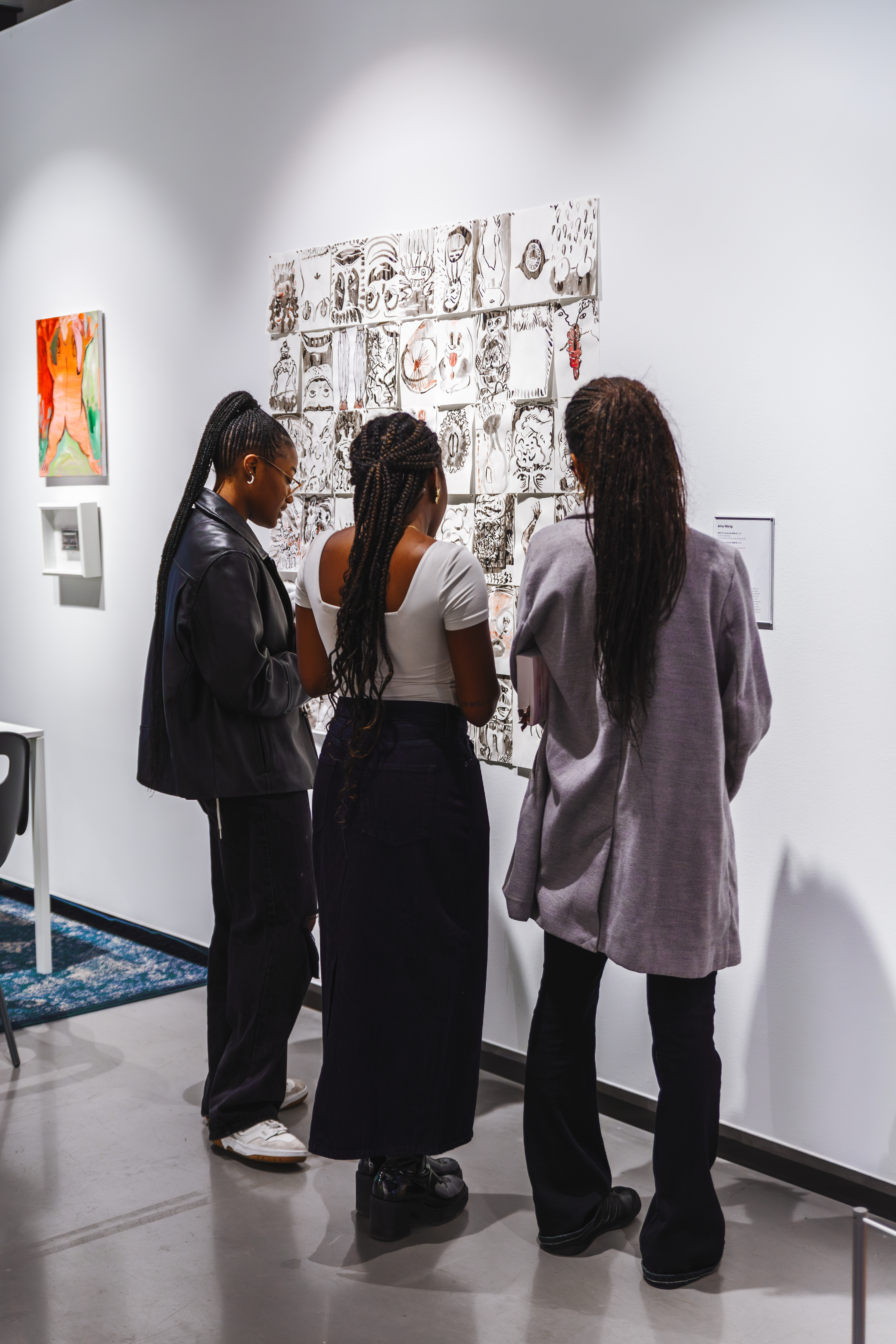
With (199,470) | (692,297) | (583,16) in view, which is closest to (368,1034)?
(199,470)

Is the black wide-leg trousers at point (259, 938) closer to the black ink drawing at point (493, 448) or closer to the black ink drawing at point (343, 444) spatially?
the black ink drawing at point (493, 448)

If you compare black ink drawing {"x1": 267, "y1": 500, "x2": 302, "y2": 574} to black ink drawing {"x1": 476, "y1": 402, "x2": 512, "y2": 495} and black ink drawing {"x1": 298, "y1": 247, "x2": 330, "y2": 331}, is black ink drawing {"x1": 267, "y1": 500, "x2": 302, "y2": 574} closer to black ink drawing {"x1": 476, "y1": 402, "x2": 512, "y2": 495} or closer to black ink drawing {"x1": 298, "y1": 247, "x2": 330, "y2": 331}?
black ink drawing {"x1": 298, "y1": 247, "x2": 330, "y2": 331}

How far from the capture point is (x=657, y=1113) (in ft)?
7.71

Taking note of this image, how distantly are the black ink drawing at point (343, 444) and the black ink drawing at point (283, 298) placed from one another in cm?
35

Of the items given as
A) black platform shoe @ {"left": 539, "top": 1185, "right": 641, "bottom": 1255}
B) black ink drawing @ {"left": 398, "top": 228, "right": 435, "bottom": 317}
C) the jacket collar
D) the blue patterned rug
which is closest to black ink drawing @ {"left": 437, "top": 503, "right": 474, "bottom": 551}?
black ink drawing @ {"left": 398, "top": 228, "right": 435, "bottom": 317}

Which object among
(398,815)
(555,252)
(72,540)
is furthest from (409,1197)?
(72,540)

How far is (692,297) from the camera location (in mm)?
2756

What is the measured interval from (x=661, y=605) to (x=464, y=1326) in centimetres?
131

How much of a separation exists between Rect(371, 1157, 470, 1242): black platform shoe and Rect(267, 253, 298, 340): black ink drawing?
2345mm

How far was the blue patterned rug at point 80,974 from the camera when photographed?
12.6 feet

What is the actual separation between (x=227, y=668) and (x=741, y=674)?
3.55 ft

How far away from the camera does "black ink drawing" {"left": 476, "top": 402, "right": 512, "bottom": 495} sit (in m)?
3.17

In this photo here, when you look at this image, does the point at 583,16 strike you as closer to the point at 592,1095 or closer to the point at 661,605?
the point at 661,605

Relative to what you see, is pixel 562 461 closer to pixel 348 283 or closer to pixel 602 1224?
pixel 348 283
